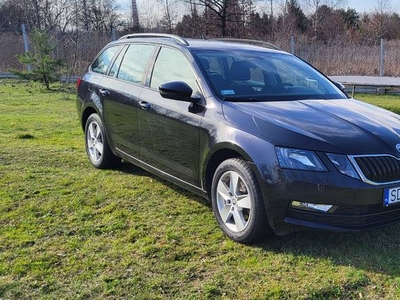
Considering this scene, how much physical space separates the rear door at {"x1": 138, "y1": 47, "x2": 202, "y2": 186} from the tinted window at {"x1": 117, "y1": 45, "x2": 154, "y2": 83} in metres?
0.23

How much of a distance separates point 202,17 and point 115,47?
23.9 m

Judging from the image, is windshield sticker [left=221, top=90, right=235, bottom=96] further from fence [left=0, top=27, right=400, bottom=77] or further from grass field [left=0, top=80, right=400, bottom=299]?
fence [left=0, top=27, right=400, bottom=77]

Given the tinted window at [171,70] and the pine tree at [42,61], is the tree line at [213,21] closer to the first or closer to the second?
the pine tree at [42,61]

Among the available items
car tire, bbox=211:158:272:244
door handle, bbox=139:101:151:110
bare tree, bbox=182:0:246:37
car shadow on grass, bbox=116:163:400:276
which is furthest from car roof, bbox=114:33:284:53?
bare tree, bbox=182:0:246:37

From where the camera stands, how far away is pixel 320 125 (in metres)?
3.30

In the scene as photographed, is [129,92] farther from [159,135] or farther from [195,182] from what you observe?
[195,182]

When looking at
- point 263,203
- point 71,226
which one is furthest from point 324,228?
point 71,226

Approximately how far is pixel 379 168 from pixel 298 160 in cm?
55

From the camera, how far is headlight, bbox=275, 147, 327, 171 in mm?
3029

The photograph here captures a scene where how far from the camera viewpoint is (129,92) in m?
4.69

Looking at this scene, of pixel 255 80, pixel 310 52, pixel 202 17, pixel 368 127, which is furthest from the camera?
pixel 202 17

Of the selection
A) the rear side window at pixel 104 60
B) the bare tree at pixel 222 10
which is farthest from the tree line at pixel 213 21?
the rear side window at pixel 104 60

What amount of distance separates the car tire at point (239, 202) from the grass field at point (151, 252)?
0.39 feet

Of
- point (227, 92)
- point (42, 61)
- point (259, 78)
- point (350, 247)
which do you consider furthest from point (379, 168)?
point (42, 61)
